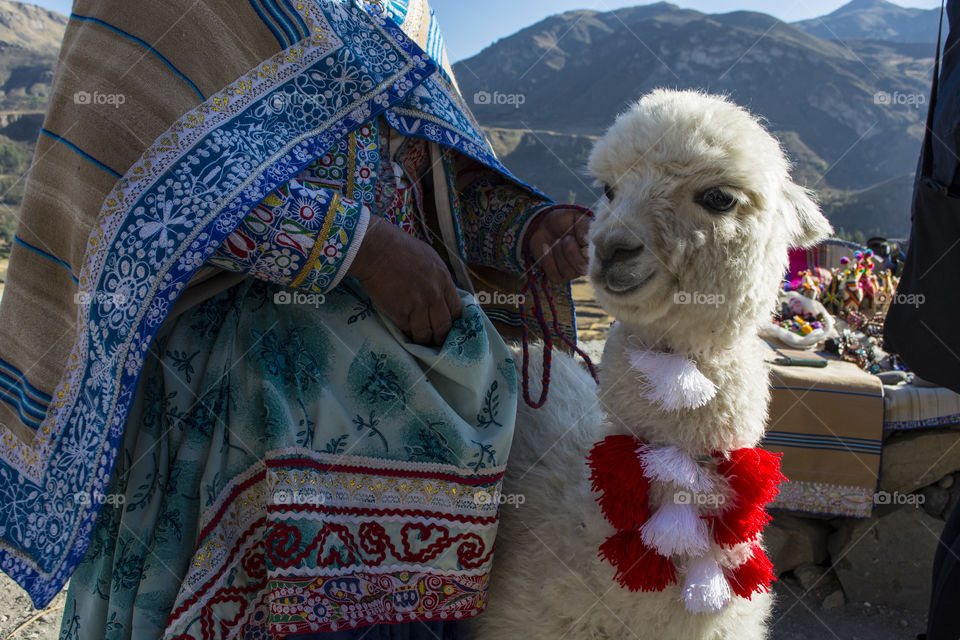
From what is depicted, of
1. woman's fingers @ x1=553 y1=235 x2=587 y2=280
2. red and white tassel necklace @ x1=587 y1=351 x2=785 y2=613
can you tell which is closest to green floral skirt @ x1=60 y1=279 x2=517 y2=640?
red and white tassel necklace @ x1=587 y1=351 x2=785 y2=613

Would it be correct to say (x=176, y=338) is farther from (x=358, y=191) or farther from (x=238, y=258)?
(x=358, y=191)

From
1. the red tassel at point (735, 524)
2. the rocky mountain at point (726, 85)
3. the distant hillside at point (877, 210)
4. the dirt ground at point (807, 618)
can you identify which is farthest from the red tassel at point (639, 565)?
the rocky mountain at point (726, 85)

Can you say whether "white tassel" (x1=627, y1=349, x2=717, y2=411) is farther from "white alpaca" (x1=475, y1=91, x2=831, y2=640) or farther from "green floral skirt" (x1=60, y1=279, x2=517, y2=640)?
"green floral skirt" (x1=60, y1=279, x2=517, y2=640)

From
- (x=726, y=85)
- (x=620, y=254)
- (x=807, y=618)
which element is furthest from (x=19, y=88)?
(x=726, y=85)

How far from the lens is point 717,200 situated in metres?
1.20

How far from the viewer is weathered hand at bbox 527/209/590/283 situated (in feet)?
5.18

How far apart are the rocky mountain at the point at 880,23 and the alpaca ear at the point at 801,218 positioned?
8521cm

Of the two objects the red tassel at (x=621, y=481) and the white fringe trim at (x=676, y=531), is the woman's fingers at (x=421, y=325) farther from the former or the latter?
the white fringe trim at (x=676, y=531)

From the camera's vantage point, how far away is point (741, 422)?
1292mm

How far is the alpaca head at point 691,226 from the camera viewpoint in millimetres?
1186

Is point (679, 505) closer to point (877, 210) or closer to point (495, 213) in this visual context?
point (495, 213)

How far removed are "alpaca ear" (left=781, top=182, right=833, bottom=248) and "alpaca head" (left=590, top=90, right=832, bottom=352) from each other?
55mm

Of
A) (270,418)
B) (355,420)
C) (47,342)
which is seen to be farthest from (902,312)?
(47,342)

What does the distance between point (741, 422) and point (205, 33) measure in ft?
4.18
